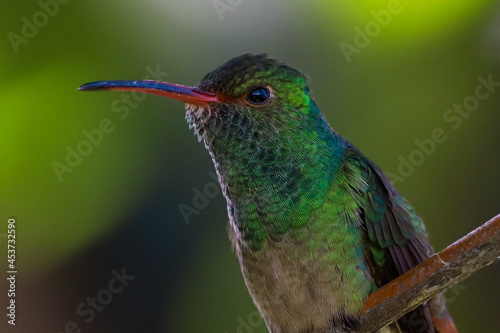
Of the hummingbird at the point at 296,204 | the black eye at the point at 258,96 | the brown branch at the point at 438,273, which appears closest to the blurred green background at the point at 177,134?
the hummingbird at the point at 296,204

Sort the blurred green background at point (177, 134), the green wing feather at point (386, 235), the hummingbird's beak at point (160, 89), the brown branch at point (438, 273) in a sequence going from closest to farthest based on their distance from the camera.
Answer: the brown branch at point (438, 273)
the hummingbird's beak at point (160, 89)
the green wing feather at point (386, 235)
the blurred green background at point (177, 134)

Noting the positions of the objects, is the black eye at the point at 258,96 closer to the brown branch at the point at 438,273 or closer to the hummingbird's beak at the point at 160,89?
the hummingbird's beak at the point at 160,89

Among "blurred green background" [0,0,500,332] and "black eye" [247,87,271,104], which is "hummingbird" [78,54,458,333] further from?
"blurred green background" [0,0,500,332]

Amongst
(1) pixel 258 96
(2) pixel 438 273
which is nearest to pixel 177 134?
(1) pixel 258 96

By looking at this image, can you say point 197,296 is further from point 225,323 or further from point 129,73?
point 129,73

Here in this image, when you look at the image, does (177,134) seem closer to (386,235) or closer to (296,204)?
(296,204)

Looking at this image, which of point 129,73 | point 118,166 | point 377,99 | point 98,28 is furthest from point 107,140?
point 377,99

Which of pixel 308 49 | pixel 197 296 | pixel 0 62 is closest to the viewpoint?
pixel 0 62
